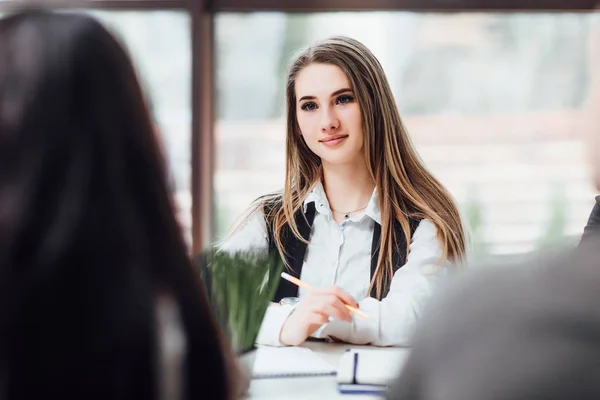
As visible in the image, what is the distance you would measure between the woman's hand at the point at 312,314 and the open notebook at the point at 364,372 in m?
0.17

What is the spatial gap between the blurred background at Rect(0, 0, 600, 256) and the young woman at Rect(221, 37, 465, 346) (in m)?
0.18

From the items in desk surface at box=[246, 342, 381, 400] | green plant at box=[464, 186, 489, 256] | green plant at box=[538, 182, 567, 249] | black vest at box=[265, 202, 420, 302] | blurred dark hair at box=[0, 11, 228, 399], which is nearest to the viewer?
blurred dark hair at box=[0, 11, 228, 399]

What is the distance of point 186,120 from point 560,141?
46.6 inches

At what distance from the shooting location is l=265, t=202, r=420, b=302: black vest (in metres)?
1.93

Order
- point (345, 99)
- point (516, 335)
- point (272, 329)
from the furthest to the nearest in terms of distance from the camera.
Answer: point (345, 99)
point (272, 329)
point (516, 335)

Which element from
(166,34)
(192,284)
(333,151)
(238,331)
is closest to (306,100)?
(333,151)

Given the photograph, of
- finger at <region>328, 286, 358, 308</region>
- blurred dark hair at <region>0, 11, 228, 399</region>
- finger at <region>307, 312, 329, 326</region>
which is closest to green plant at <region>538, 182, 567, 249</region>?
finger at <region>328, 286, 358, 308</region>

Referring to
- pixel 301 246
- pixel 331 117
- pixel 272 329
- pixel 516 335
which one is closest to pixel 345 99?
pixel 331 117

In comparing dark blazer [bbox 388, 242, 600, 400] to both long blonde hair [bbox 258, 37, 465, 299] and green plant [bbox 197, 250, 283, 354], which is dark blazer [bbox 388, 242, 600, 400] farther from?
long blonde hair [bbox 258, 37, 465, 299]

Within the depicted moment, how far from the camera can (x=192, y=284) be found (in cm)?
80

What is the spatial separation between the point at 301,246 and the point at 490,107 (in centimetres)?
76

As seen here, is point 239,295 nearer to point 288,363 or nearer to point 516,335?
point 288,363

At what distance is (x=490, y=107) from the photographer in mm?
2219

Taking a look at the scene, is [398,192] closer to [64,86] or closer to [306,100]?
[306,100]
